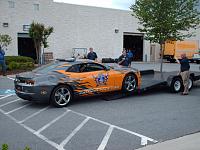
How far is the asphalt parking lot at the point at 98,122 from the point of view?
6.09m

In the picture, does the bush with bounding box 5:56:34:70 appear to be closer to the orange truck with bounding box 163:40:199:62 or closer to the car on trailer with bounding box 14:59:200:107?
the car on trailer with bounding box 14:59:200:107

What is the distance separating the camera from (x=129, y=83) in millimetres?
10898

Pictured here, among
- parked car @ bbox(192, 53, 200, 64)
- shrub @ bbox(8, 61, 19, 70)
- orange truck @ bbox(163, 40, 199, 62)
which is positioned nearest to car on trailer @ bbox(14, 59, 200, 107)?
shrub @ bbox(8, 61, 19, 70)

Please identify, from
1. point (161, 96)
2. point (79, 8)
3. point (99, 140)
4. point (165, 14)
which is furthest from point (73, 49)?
point (99, 140)

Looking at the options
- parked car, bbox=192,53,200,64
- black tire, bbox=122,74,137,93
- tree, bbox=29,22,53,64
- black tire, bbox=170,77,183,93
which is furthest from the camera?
parked car, bbox=192,53,200,64

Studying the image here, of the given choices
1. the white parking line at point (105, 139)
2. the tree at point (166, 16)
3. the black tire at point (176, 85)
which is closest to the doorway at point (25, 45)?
the tree at point (166, 16)

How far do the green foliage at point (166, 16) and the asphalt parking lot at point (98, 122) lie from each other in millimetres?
5258

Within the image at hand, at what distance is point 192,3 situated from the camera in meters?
15.3

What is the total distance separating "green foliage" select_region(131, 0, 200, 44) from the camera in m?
14.9

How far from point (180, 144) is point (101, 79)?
460 cm

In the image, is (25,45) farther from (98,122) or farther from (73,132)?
(73,132)

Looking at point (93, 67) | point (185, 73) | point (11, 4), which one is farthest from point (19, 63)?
point (185, 73)

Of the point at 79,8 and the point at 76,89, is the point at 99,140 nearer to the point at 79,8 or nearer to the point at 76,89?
the point at 76,89

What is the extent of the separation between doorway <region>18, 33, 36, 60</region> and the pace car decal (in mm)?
18723
